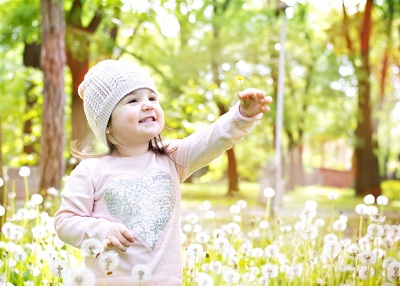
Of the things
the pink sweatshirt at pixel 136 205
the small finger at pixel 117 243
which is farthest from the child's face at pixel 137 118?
the small finger at pixel 117 243

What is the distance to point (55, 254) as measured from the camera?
10.7ft

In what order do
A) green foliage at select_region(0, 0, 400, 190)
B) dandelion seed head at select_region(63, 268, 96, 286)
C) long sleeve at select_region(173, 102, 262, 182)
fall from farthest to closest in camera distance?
green foliage at select_region(0, 0, 400, 190), long sleeve at select_region(173, 102, 262, 182), dandelion seed head at select_region(63, 268, 96, 286)

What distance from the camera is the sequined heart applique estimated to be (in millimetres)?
2064

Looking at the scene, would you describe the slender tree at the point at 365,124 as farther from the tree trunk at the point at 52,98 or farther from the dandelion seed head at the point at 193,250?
the dandelion seed head at the point at 193,250

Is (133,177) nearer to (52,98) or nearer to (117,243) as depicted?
(117,243)

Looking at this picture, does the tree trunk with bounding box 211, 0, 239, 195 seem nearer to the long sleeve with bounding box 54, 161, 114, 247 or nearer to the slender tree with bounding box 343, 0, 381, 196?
the slender tree with bounding box 343, 0, 381, 196

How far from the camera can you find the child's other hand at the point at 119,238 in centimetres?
186

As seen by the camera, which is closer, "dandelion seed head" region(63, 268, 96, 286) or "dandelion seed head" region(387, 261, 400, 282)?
"dandelion seed head" region(63, 268, 96, 286)

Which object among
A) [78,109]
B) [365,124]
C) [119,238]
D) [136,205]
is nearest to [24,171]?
[136,205]

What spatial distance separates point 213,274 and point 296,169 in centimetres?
2818

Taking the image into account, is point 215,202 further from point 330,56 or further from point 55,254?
point 55,254

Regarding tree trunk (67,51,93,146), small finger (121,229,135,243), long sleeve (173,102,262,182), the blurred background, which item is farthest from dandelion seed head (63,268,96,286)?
tree trunk (67,51,93,146)

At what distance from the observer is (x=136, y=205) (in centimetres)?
208

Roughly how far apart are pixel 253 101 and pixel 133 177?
1.50ft
